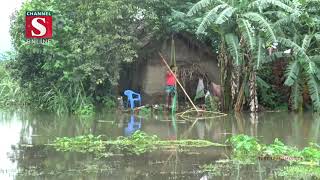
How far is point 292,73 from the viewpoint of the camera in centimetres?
1845

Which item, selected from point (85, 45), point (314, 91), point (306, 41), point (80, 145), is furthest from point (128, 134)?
point (306, 41)

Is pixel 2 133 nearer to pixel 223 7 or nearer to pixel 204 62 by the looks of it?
pixel 223 7

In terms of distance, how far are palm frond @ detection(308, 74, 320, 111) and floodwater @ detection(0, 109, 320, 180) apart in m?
0.56

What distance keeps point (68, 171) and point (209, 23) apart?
11127 millimetres

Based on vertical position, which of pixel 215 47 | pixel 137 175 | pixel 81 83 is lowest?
pixel 137 175

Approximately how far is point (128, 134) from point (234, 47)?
6.94 metres

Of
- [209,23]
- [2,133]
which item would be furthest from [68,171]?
[209,23]

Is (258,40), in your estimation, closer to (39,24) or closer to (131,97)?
(131,97)

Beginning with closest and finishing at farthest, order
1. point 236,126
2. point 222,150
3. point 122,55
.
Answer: point 222,150
point 236,126
point 122,55

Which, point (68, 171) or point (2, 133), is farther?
point (2, 133)

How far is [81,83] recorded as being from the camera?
19.7 metres

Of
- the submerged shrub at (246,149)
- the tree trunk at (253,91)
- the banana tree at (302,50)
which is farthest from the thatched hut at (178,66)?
the submerged shrub at (246,149)

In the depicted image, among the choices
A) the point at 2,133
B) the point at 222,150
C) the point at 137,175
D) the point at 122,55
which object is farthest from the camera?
the point at 122,55

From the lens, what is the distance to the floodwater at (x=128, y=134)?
7.84 meters
